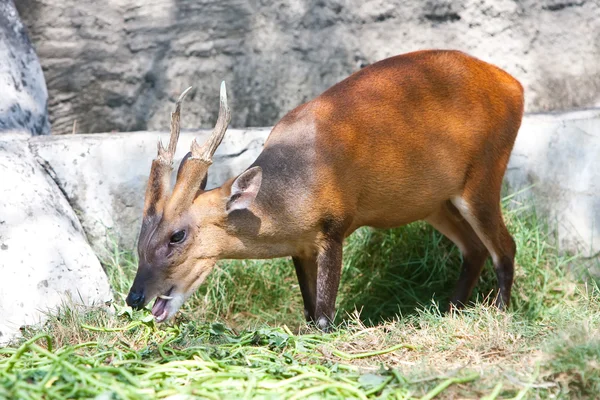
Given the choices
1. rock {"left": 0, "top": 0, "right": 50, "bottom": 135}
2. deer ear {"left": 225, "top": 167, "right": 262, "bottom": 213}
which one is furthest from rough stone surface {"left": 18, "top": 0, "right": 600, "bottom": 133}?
deer ear {"left": 225, "top": 167, "right": 262, "bottom": 213}

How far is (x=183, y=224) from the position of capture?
17.3 ft

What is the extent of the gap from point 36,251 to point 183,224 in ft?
3.71

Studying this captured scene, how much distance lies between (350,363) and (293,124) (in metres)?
1.87

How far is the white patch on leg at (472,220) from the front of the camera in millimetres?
6113

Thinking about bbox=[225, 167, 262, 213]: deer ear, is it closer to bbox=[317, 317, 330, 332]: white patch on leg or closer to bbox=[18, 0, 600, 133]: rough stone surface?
bbox=[317, 317, 330, 332]: white patch on leg

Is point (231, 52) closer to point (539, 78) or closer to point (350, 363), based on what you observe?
point (539, 78)

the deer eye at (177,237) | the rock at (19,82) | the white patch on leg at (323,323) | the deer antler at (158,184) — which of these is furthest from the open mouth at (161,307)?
the rock at (19,82)

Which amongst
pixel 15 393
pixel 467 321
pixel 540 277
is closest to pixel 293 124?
pixel 467 321

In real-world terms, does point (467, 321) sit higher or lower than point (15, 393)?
lower

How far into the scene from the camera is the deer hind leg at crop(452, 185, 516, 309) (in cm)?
609

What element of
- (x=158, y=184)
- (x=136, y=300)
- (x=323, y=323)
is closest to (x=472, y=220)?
(x=323, y=323)

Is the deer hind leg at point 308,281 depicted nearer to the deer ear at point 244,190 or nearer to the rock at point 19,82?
the deer ear at point 244,190

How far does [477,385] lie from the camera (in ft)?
12.5

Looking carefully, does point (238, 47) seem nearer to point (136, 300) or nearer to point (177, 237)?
point (177, 237)
